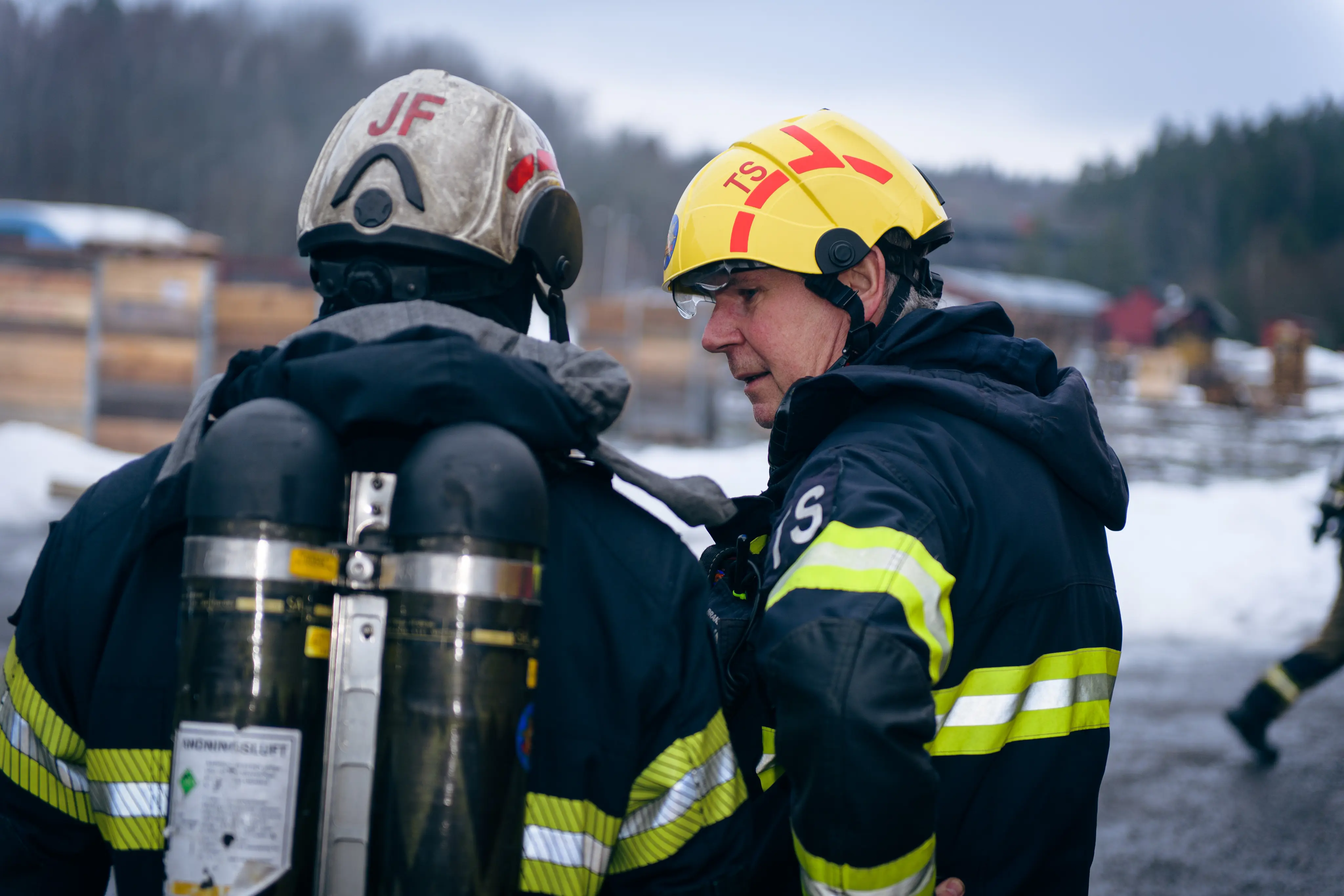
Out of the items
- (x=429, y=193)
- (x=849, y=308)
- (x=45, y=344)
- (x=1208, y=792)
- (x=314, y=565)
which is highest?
(x=429, y=193)

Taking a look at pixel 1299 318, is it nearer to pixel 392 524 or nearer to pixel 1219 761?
pixel 1219 761

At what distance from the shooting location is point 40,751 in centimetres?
175

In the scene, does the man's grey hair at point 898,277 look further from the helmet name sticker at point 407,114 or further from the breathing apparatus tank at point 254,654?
the breathing apparatus tank at point 254,654

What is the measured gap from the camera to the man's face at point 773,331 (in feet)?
8.55

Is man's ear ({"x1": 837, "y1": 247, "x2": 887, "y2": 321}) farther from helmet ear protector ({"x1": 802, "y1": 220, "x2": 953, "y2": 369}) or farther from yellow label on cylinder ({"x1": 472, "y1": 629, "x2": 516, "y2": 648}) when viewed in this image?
yellow label on cylinder ({"x1": 472, "y1": 629, "x2": 516, "y2": 648})

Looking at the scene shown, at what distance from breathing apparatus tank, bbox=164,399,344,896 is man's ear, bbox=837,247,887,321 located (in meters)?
1.44

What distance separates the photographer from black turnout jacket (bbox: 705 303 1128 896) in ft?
5.65

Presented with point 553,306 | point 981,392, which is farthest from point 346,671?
point 981,392

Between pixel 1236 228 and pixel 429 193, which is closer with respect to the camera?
pixel 429 193

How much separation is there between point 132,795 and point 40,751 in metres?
0.29

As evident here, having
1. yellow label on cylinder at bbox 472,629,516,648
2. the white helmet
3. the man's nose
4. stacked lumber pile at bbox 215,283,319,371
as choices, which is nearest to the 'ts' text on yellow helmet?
the man's nose

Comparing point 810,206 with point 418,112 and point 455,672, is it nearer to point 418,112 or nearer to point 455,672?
point 418,112

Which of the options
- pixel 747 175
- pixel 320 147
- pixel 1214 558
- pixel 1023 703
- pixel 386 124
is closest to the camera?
pixel 386 124

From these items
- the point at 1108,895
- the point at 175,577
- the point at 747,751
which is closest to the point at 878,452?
the point at 747,751
